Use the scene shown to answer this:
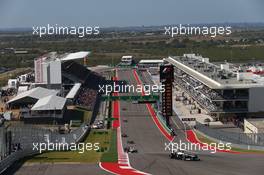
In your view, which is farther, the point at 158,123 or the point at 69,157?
the point at 158,123

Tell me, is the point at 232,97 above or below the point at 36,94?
above

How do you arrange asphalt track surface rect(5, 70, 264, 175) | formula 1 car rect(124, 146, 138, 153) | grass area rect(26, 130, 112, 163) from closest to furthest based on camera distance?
1. asphalt track surface rect(5, 70, 264, 175)
2. grass area rect(26, 130, 112, 163)
3. formula 1 car rect(124, 146, 138, 153)

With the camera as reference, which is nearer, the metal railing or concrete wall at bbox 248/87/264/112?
the metal railing

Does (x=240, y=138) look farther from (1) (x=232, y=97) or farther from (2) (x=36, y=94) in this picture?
(2) (x=36, y=94)

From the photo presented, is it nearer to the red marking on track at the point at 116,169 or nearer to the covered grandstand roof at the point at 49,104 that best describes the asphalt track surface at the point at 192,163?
the red marking on track at the point at 116,169

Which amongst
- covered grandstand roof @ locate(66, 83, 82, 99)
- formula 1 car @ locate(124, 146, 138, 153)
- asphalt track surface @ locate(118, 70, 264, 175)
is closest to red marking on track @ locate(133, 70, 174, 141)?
asphalt track surface @ locate(118, 70, 264, 175)

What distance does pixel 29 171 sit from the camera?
70.6 feet

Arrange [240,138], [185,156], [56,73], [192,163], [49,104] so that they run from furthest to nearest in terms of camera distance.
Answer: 1. [56,73]
2. [49,104]
3. [240,138]
4. [185,156]
5. [192,163]

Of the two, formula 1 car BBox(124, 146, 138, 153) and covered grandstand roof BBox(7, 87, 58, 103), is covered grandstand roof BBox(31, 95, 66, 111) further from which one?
formula 1 car BBox(124, 146, 138, 153)

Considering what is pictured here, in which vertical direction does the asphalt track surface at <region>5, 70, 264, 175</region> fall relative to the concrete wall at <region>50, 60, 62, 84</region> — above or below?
below

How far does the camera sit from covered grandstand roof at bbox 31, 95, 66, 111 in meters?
47.7

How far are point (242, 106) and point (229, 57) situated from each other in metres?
73.9

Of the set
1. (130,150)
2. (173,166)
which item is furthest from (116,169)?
(130,150)

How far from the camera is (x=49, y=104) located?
48.2m
